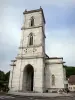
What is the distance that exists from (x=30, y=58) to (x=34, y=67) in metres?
2.19

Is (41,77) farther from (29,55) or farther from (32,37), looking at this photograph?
(32,37)

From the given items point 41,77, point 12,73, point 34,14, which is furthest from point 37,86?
point 34,14

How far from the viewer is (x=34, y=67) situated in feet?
93.6

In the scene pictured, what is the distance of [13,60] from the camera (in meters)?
31.5

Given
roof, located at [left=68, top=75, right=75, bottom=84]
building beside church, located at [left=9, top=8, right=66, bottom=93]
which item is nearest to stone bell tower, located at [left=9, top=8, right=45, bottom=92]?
building beside church, located at [left=9, top=8, right=66, bottom=93]

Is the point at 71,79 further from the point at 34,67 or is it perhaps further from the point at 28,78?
the point at 34,67

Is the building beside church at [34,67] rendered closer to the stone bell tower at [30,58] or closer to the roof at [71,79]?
the stone bell tower at [30,58]

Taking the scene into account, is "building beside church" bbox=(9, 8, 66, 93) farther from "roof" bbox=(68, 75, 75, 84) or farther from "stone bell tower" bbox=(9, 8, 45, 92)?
"roof" bbox=(68, 75, 75, 84)

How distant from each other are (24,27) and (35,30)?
9.23 ft

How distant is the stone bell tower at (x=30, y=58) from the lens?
→ 2781cm

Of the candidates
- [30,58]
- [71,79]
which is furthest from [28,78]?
[71,79]

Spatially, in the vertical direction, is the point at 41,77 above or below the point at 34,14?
below

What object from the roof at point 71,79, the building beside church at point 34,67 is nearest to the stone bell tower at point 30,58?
the building beside church at point 34,67

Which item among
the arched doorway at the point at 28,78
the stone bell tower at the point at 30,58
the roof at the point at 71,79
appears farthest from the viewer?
the roof at the point at 71,79
